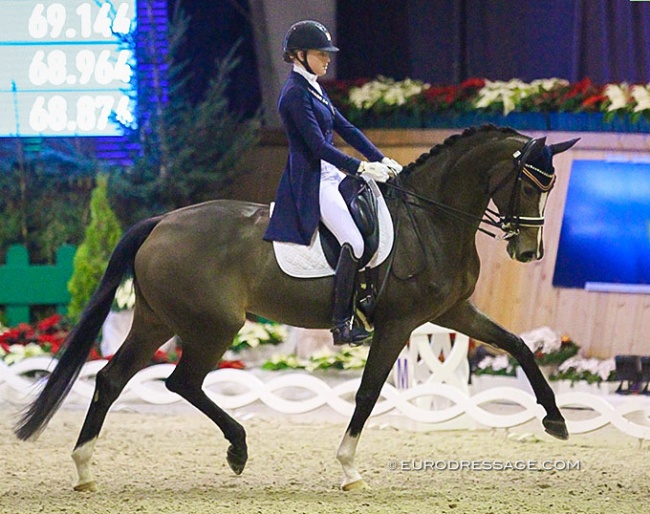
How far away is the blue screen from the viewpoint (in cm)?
796

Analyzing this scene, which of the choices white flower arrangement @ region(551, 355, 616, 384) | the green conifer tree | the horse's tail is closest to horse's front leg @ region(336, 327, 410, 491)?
the horse's tail

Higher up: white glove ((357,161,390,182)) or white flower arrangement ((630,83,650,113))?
white flower arrangement ((630,83,650,113))

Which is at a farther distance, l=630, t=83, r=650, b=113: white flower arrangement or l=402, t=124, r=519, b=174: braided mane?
l=630, t=83, r=650, b=113: white flower arrangement

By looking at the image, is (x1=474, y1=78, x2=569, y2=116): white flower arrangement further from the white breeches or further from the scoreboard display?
the white breeches

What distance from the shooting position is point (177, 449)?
6164 millimetres

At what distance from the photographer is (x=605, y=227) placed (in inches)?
317

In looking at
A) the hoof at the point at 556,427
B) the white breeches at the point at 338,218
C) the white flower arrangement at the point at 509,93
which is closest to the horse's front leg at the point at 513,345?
the hoof at the point at 556,427

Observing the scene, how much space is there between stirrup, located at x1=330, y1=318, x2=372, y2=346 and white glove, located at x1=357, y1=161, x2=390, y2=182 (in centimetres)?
61

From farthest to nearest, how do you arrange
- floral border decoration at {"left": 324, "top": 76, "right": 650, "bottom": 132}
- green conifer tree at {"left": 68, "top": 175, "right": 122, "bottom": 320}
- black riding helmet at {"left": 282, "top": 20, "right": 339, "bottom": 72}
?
green conifer tree at {"left": 68, "top": 175, "right": 122, "bottom": 320}, floral border decoration at {"left": 324, "top": 76, "right": 650, "bottom": 132}, black riding helmet at {"left": 282, "top": 20, "right": 339, "bottom": 72}

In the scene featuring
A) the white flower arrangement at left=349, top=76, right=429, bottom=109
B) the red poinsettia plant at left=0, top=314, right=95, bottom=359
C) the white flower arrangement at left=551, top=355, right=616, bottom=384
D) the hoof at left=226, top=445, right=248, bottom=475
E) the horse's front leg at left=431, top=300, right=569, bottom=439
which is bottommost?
the red poinsettia plant at left=0, top=314, right=95, bottom=359

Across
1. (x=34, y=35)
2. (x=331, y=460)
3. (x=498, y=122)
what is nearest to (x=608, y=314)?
(x=498, y=122)

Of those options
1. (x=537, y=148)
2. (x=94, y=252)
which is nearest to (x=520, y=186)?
(x=537, y=148)

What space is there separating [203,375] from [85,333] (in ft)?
1.88

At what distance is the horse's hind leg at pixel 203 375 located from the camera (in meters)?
5.09
